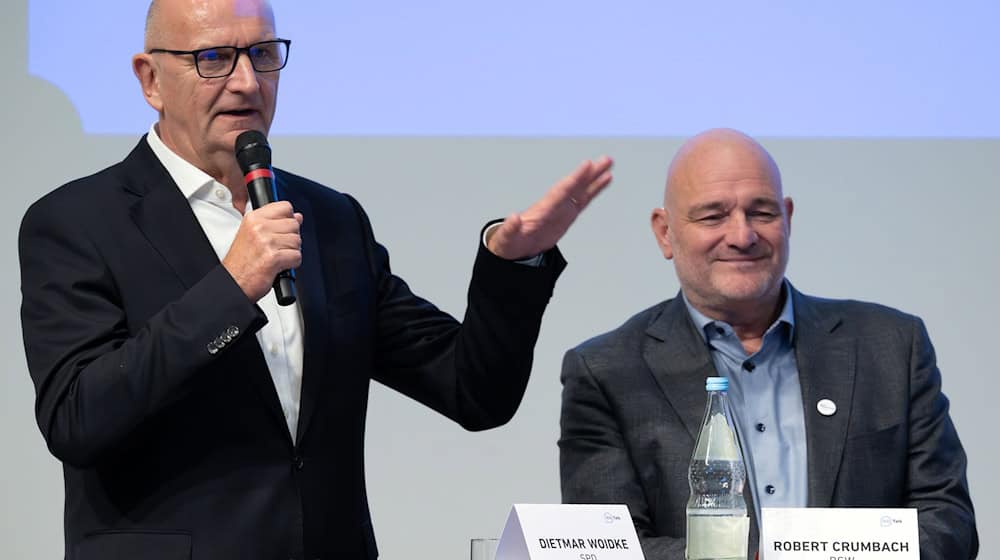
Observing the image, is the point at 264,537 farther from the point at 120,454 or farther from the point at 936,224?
the point at 936,224

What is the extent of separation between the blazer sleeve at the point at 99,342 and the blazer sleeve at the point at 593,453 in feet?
3.20

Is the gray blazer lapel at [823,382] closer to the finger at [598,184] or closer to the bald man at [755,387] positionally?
the bald man at [755,387]

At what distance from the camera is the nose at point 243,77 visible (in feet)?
7.38

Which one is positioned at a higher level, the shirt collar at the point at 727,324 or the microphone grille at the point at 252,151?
the microphone grille at the point at 252,151

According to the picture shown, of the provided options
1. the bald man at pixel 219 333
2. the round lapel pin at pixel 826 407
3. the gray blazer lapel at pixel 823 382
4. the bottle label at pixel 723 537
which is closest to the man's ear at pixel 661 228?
the gray blazer lapel at pixel 823 382

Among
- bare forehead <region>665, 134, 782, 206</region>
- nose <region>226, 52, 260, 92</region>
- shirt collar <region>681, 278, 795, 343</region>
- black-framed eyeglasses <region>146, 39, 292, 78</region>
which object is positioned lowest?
shirt collar <region>681, 278, 795, 343</region>

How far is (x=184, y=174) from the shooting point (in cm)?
234

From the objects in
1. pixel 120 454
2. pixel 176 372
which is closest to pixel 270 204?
pixel 176 372

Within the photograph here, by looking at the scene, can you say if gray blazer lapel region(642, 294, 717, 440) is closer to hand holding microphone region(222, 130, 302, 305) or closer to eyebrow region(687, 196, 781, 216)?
eyebrow region(687, 196, 781, 216)

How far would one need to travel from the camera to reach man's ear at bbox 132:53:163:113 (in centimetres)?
236

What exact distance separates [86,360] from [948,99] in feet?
9.59

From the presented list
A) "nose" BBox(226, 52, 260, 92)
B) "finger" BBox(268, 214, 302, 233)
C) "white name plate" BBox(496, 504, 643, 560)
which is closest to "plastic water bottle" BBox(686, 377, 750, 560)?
"white name plate" BBox(496, 504, 643, 560)

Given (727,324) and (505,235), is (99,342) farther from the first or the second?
(727,324)

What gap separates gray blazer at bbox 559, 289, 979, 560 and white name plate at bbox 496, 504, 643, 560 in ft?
1.86
